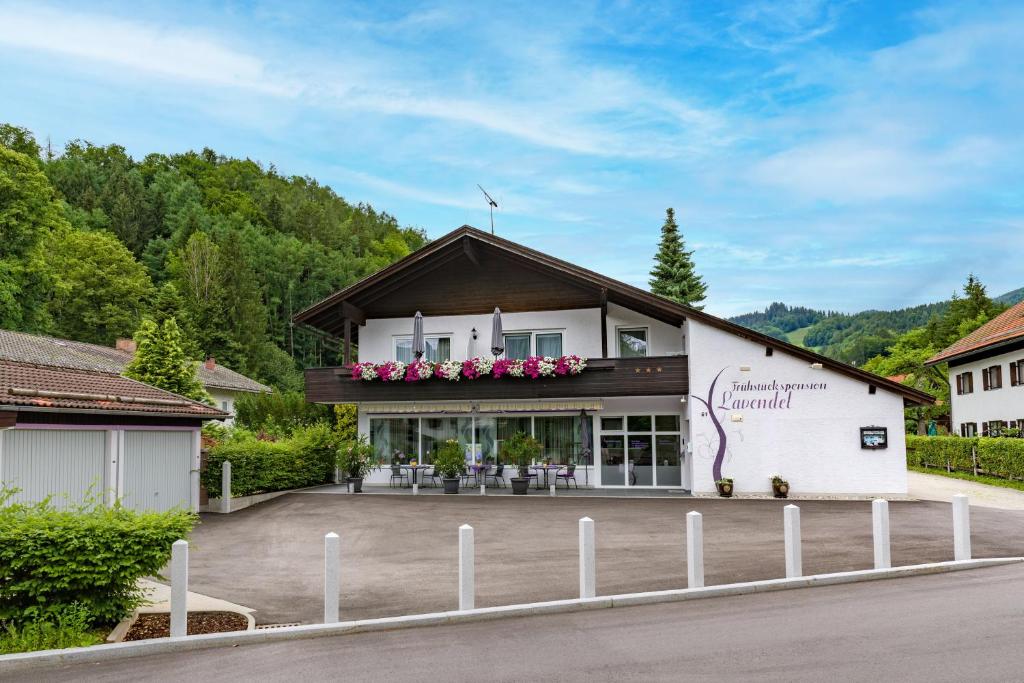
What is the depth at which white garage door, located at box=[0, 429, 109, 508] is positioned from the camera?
43.9 ft

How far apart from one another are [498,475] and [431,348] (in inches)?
182

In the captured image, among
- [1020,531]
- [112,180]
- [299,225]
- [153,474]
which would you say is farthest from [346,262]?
[1020,531]

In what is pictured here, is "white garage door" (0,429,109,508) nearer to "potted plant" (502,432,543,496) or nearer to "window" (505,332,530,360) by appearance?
"potted plant" (502,432,543,496)

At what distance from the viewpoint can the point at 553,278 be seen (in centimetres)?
2362

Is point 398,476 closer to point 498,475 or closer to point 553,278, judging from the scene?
point 498,475

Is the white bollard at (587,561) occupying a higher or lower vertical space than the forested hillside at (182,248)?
lower

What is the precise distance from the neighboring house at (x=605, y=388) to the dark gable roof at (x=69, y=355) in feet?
33.8

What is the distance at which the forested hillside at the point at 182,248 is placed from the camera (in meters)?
38.1

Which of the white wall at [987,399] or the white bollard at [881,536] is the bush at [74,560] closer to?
the white bollard at [881,536]

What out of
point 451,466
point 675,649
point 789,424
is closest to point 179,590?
point 675,649

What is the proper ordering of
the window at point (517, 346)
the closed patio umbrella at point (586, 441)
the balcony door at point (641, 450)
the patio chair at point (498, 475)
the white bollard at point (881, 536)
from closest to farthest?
the white bollard at point (881, 536)
the closed patio umbrella at point (586, 441)
the balcony door at point (641, 450)
the patio chair at point (498, 475)
the window at point (517, 346)

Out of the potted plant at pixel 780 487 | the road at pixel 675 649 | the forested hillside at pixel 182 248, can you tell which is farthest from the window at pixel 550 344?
the forested hillside at pixel 182 248

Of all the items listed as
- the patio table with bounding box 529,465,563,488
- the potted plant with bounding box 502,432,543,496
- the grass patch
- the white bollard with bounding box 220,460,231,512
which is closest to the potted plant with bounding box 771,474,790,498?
the patio table with bounding box 529,465,563,488

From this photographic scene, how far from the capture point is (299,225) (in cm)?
7994
